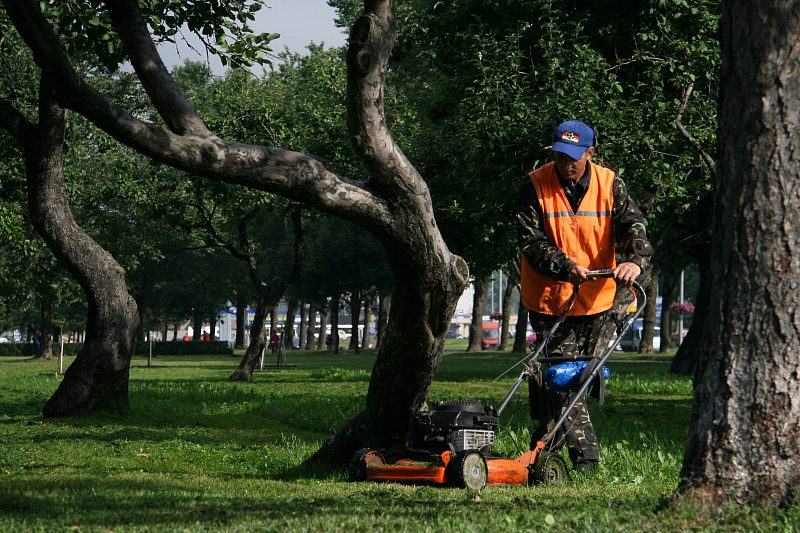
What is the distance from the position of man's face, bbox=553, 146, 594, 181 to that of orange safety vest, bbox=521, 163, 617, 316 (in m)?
0.08

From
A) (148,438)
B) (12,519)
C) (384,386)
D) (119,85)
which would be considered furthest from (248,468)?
(119,85)

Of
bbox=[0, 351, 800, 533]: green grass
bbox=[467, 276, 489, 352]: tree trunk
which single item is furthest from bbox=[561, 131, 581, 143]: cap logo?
bbox=[467, 276, 489, 352]: tree trunk

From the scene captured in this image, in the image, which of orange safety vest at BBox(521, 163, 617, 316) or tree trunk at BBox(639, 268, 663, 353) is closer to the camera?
orange safety vest at BBox(521, 163, 617, 316)

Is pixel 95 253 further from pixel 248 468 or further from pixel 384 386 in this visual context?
pixel 384 386

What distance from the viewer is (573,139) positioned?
18.1ft

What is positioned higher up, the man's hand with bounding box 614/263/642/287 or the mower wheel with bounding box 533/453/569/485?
the man's hand with bounding box 614/263/642/287

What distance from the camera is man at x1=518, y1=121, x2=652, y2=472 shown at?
18.2 ft

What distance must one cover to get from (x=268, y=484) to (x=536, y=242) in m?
2.35

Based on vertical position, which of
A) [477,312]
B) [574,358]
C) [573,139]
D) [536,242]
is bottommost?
[574,358]

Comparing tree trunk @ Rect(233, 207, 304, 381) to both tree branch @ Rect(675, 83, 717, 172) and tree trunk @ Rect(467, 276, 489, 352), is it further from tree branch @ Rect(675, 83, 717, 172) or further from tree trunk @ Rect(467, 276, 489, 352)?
tree trunk @ Rect(467, 276, 489, 352)

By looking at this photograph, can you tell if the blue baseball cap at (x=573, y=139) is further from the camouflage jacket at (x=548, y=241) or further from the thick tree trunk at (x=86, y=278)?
the thick tree trunk at (x=86, y=278)

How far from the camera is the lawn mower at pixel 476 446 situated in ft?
16.5

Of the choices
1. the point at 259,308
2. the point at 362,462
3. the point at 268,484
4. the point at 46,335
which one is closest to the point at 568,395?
the point at 362,462

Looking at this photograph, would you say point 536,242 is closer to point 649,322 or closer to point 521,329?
point 521,329
